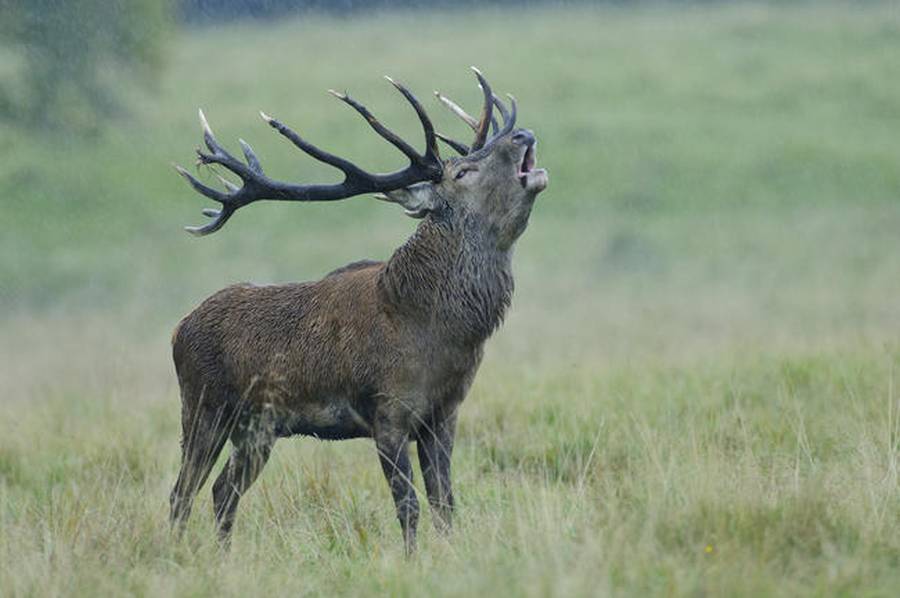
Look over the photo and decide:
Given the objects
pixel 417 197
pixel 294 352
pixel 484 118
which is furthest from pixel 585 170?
pixel 294 352

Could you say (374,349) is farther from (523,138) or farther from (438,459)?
(523,138)

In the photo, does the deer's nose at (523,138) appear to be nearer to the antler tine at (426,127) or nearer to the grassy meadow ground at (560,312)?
the antler tine at (426,127)

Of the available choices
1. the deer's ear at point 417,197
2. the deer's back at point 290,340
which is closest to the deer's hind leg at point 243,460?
the deer's back at point 290,340

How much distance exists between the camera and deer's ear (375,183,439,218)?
7035 millimetres

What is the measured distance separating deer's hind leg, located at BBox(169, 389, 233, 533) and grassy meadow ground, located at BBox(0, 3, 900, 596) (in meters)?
0.13

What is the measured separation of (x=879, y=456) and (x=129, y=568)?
3.19 meters

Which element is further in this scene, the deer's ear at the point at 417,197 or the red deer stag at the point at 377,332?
the deer's ear at the point at 417,197

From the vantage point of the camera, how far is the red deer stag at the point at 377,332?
666 cm

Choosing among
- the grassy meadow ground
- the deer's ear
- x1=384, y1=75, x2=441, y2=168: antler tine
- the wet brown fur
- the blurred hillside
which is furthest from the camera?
the blurred hillside

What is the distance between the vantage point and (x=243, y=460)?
7.12 metres

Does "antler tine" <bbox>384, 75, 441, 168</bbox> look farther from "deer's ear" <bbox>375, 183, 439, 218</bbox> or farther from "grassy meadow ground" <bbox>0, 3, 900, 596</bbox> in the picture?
"grassy meadow ground" <bbox>0, 3, 900, 596</bbox>

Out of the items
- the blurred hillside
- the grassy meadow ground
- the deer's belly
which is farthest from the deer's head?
the blurred hillside

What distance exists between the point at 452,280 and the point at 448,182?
0.47 m

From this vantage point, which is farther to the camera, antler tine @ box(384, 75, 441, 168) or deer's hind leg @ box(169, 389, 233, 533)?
deer's hind leg @ box(169, 389, 233, 533)
